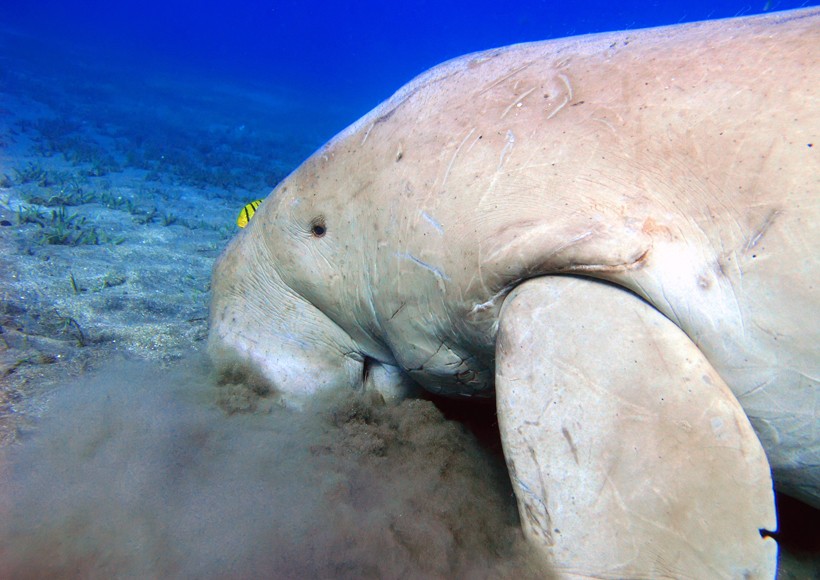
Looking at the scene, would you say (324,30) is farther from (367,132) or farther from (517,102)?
(517,102)

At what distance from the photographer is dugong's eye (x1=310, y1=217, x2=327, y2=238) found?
2.21m

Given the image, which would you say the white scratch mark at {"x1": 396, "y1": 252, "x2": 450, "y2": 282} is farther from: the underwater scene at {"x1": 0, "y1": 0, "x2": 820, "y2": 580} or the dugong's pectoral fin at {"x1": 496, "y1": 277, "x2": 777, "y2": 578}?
the dugong's pectoral fin at {"x1": 496, "y1": 277, "x2": 777, "y2": 578}

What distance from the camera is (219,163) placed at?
16328 millimetres

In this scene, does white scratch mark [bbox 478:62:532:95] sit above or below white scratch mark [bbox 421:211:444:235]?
above

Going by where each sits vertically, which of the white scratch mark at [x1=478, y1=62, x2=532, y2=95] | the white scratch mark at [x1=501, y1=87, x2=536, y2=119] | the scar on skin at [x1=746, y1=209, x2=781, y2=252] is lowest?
the scar on skin at [x1=746, y1=209, x2=781, y2=252]

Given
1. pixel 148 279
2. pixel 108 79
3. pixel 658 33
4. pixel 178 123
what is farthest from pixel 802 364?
pixel 108 79

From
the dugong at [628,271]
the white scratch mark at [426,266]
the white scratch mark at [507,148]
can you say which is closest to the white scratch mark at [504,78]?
A: the dugong at [628,271]

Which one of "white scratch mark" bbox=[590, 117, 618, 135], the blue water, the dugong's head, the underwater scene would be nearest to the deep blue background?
the blue water

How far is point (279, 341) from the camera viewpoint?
2369mm

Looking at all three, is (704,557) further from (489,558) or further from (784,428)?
(489,558)

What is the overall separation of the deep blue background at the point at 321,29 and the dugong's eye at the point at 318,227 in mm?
51113

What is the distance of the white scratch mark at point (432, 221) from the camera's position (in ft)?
5.64

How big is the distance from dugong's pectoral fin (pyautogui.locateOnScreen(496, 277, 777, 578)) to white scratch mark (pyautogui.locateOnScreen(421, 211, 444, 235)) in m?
0.57

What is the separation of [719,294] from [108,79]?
43434 millimetres
